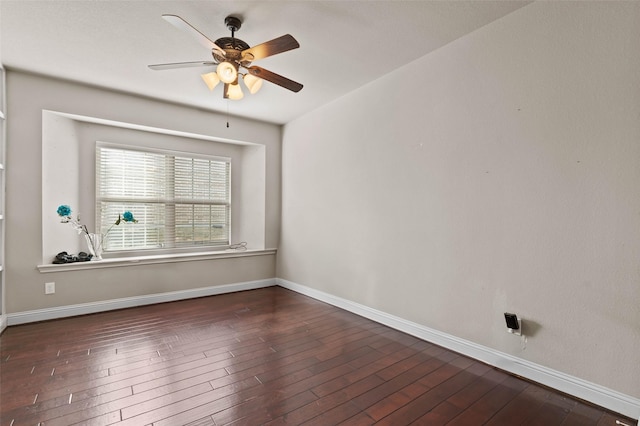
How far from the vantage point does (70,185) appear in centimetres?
363

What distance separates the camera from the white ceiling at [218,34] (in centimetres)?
211

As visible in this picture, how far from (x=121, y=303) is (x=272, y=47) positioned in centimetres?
345

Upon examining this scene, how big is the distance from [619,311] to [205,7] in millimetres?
3345

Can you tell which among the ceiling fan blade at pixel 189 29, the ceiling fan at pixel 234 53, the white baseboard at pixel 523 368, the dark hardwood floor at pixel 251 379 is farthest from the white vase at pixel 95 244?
the white baseboard at pixel 523 368

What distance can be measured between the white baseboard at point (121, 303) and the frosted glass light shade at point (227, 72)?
9.74 ft

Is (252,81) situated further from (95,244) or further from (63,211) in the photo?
(95,244)

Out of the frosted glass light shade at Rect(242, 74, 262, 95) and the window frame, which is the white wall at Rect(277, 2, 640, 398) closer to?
the frosted glass light shade at Rect(242, 74, 262, 95)

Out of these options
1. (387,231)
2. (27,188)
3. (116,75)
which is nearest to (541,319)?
(387,231)

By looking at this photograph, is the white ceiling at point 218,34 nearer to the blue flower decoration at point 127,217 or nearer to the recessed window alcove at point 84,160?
the recessed window alcove at point 84,160

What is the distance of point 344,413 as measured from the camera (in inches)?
69.1

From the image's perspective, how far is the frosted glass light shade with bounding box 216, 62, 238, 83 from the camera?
89.5 inches

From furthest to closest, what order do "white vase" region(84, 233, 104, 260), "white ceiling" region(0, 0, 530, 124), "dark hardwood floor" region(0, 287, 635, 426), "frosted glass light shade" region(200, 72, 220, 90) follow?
1. "white vase" region(84, 233, 104, 260)
2. "frosted glass light shade" region(200, 72, 220, 90)
3. "white ceiling" region(0, 0, 530, 124)
4. "dark hardwood floor" region(0, 287, 635, 426)

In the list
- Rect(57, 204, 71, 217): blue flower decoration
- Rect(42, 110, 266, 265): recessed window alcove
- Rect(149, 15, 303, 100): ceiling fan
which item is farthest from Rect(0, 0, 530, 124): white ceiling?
Rect(57, 204, 71, 217): blue flower decoration

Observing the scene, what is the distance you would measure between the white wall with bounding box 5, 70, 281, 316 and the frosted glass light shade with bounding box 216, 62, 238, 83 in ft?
6.61
